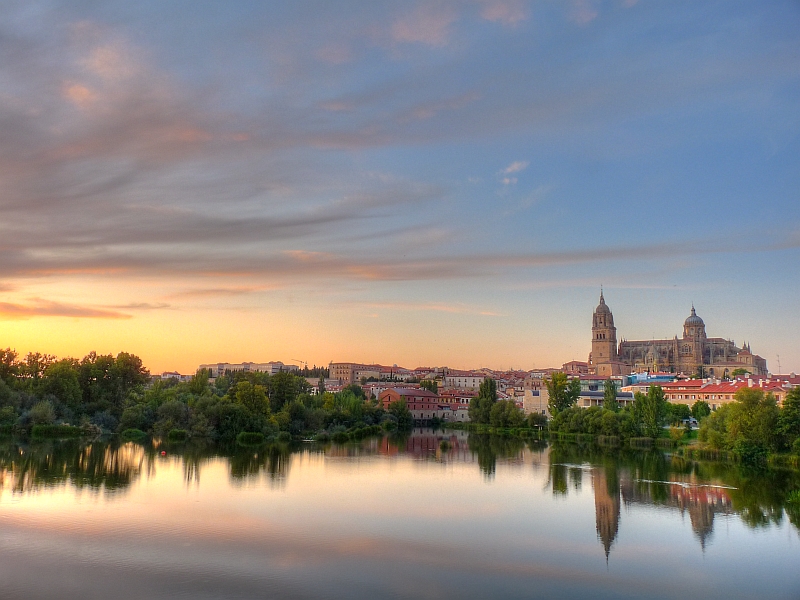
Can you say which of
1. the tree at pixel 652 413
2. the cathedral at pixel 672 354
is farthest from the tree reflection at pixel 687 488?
the cathedral at pixel 672 354

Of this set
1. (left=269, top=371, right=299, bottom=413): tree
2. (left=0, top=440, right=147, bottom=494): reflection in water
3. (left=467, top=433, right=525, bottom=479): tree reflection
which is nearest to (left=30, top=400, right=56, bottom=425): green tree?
(left=0, top=440, right=147, bottom=494): reflection in water

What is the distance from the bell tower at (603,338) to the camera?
73625 millimetres

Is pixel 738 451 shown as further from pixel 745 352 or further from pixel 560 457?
pixel 745 352

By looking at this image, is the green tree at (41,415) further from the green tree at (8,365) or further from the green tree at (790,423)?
the green tree at (790,423)

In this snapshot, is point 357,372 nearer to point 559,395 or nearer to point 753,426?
point 559,395

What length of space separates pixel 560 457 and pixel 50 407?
70.6 feet

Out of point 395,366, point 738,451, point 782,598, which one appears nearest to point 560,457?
point 738,451

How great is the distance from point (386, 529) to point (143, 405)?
72.8 ft

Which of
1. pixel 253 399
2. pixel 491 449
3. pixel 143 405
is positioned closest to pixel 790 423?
pixel 491 449

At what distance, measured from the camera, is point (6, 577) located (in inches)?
368

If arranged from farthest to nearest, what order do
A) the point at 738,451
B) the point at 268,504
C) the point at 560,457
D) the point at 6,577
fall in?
the point at 560,457 → the point at 738,451 → the point at 268,504 → the point at 6,577

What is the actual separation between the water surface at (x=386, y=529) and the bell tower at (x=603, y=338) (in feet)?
173

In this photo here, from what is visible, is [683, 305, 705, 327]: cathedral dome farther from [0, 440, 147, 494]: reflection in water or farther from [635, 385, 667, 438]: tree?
[0, 440, 147, 494]: reflection in water

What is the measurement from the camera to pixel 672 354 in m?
71.4
